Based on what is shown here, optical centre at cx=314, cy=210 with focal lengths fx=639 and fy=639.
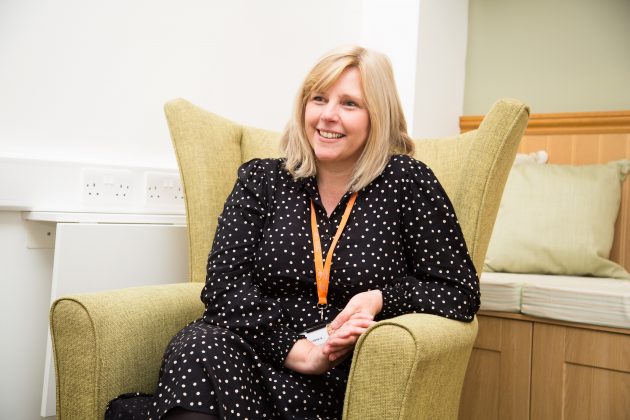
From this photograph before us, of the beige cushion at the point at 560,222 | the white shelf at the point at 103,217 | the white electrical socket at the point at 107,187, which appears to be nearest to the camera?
the white shelf at the point at 103,217

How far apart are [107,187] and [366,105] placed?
0.80m

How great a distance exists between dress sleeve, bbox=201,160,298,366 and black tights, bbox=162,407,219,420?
0.23 meters

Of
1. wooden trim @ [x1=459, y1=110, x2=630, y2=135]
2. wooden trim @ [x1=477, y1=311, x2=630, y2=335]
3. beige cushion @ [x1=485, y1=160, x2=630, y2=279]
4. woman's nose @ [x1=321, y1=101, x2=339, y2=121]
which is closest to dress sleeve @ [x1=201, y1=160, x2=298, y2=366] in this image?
woman's nose @ [x1=321, y1=101, x2=339, y2=121]

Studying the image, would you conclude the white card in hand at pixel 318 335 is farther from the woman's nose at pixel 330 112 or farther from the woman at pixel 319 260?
the woman's nose at pixel 330 112

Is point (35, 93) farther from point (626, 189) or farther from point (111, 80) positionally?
point (626, 189)

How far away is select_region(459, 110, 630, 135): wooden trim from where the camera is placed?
2.41 metres

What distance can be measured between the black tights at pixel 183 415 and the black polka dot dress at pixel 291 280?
30 millimetres

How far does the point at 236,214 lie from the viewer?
4.91 ft

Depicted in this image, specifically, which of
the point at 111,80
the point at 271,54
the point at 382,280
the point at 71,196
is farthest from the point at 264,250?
the point at 271,54

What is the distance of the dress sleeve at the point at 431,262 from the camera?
132 centimetres

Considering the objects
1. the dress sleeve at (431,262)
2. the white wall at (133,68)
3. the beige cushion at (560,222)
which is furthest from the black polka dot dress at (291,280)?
the beige cushion at (560,222)

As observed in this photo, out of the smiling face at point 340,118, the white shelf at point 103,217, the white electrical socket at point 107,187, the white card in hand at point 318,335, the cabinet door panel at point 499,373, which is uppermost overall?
the smiling face at point 340,118

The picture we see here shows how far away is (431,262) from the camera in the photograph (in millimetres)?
1386

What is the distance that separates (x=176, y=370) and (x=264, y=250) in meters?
0.37
